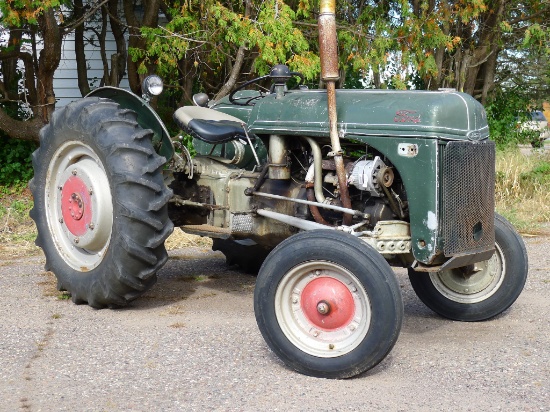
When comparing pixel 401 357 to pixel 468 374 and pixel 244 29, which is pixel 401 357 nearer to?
pixel 468 374

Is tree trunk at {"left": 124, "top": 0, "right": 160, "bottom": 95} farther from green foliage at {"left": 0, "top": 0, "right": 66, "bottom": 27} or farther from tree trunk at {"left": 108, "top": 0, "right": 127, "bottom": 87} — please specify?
green foliage at {"left": 0, "top": 0, "right": 66, "bottom": 27}

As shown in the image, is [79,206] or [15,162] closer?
[79,206]

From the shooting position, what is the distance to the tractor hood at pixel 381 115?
4.79m

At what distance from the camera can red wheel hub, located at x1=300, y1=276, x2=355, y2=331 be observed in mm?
4555

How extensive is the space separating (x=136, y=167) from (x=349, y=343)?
192 cm

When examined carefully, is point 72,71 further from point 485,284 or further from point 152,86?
point 485,284

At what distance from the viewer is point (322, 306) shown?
4.57 metres

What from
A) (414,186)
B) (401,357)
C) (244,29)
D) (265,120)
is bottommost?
(401,357)

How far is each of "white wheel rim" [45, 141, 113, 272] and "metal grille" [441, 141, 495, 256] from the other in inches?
90.5

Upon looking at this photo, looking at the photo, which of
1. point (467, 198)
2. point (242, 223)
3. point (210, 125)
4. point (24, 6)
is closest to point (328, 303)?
point (467, 198)

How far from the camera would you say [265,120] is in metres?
5.40

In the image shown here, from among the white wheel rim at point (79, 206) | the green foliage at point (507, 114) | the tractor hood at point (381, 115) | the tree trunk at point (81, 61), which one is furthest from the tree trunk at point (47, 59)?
the green foliage at point (507, 114)

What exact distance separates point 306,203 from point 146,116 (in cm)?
160

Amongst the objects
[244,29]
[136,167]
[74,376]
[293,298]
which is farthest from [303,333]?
[244,29]
